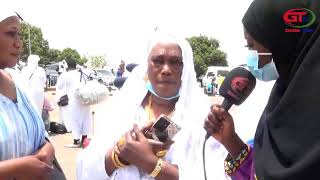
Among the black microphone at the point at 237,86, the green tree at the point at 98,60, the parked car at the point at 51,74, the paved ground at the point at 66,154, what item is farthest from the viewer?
the green tree at the point at 98,60

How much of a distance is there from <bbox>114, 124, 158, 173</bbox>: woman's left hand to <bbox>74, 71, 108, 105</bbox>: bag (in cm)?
572

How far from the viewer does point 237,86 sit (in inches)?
83.0

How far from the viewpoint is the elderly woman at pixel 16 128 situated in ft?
7.10

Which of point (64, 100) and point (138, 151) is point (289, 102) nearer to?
point (138, 151)

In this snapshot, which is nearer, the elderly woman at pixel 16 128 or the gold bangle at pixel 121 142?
the elderly woman at pixel 16 128

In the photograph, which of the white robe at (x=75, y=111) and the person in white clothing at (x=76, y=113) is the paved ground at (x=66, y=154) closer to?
the person in white clothing at (x=76, y=113)

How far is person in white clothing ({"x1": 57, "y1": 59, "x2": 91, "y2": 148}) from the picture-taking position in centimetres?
900

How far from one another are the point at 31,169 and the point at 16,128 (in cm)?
23

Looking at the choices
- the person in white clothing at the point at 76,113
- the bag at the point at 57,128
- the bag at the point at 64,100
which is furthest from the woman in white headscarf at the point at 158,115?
the bag at the point at 57,128

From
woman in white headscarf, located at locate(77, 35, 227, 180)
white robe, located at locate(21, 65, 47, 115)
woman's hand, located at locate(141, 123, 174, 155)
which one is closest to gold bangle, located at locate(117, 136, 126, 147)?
woman in white headscarf, located at locate(77, 35, 227, 180)

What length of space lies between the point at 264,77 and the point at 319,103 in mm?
594

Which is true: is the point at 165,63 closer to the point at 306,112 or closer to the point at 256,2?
the point at 256,2

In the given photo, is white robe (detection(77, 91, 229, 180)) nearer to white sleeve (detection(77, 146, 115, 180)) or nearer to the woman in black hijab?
white sleeve (detection(77, 146, 115, 180))

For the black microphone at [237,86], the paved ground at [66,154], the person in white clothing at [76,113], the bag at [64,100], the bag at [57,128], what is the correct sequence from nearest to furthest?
the black microphone at [237,86] → the paved ground at [66,154] → the person in white clothing at [76,113] → the bag at [64,100] → the bag at [57,128]
